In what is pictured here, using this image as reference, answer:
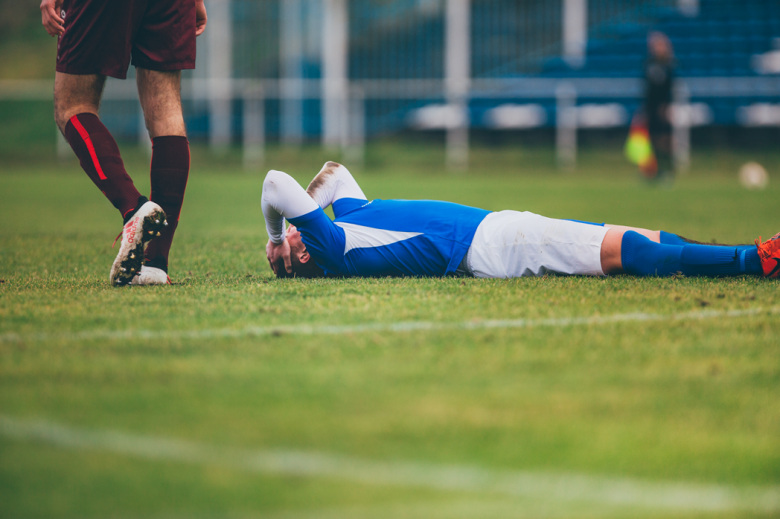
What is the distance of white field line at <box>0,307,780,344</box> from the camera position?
2488 millimetres

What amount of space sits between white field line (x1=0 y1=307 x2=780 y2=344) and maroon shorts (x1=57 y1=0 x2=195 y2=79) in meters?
1.37

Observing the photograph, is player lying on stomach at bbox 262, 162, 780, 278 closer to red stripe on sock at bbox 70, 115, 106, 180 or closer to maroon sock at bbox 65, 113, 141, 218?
maroon sock at bbox 65, 113, 141, 218

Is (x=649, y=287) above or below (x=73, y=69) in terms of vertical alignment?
below

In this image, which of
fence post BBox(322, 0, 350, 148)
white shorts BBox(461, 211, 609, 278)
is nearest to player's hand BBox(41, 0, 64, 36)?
white shorts BBox(461, 211, 609, 278)

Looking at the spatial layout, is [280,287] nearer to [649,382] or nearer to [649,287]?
[649,287]

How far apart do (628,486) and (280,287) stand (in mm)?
2134

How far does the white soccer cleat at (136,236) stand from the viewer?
10.5ft

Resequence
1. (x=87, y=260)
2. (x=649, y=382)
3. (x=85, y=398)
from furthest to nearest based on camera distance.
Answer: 1. (x=87, y=260)
2. (x=649, y=382)
3. (x=85, y=398)

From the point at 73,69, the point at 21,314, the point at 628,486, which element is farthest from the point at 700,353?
the point at 73,69

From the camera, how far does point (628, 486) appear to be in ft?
5.01

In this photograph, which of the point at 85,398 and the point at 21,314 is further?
the point at 21,314

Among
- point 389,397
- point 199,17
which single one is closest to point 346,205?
point 199,17

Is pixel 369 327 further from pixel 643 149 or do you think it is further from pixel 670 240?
pixel 643 149

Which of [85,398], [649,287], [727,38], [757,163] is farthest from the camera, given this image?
[727,38]
